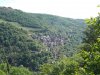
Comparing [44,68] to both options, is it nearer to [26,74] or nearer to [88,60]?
[26,74]

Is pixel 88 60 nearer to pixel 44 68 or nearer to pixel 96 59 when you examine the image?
pixel 96 59

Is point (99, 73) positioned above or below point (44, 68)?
above

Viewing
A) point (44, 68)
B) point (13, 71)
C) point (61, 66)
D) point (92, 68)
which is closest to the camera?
point (92, 68)

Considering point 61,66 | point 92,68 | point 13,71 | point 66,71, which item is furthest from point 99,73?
point 13,71

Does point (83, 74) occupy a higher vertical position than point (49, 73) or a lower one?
higher

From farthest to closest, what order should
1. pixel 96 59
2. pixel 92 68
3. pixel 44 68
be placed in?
pixel 44 68 → pixel 92 68 → pixel 96 59

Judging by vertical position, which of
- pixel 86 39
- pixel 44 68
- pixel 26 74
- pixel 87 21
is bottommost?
pixel 26 74

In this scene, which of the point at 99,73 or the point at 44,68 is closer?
the point at 99,73

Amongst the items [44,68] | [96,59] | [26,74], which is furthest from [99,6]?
[26,74]

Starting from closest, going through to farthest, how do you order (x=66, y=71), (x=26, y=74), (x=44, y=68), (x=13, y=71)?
1. (x=66, y=71)
2. (x=44, y=68)
3. (x=13, y=71)
4. (x=26, y=74)
